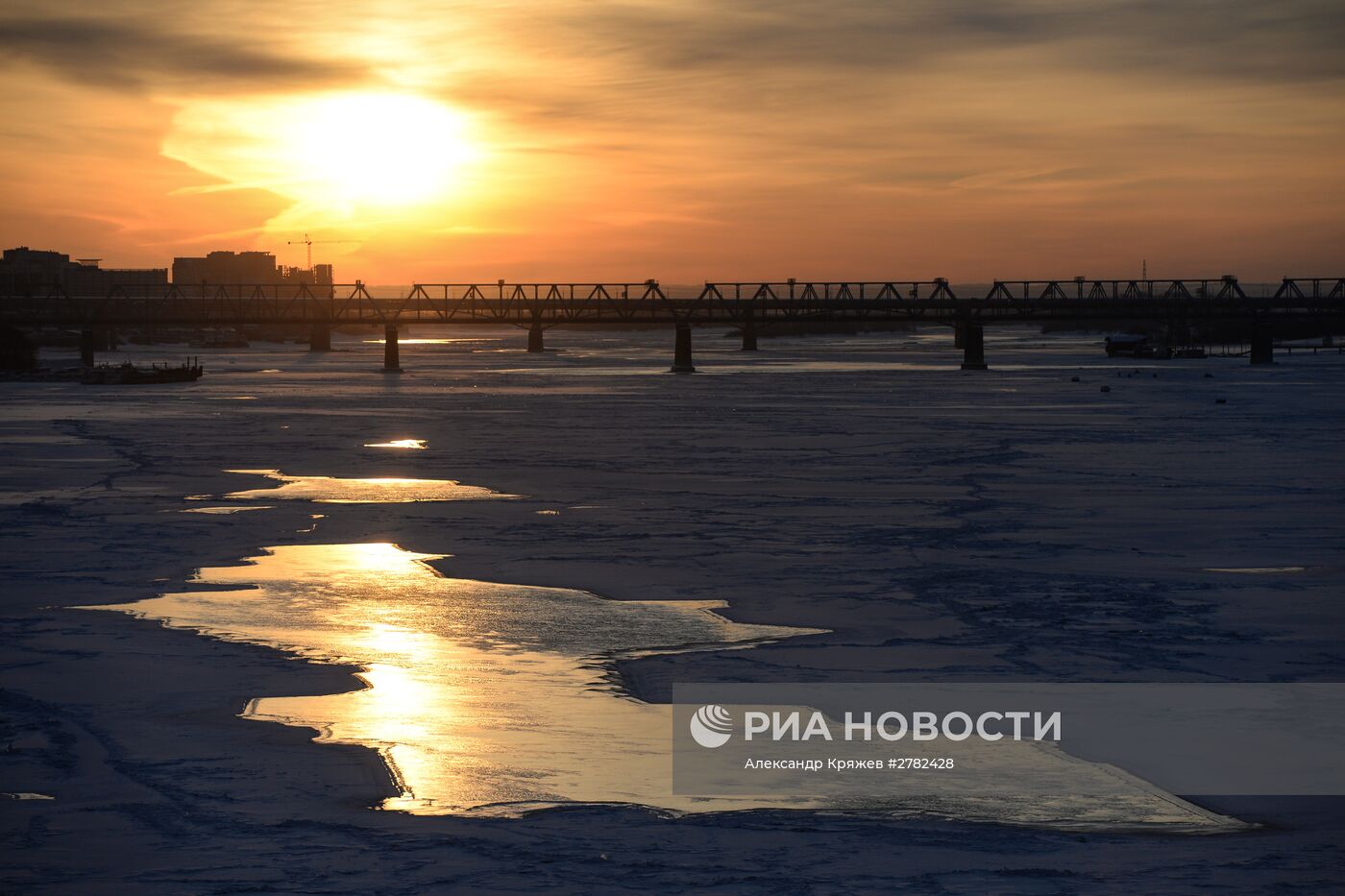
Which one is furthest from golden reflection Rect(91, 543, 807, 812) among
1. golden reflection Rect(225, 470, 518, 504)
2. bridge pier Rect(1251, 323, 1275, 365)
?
bridge pier Rect(1251, 323, 1275, 365)

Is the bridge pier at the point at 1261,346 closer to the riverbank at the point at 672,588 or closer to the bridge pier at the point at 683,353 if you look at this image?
the bridge pier at the point at 683,353

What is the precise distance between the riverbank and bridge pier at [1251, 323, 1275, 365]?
92469 millimetres

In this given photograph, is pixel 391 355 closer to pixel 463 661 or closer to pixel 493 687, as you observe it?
pixel 463 661

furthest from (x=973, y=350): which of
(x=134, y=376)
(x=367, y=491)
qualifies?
(x=367, y=491)

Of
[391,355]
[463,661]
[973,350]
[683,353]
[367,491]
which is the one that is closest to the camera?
[463,661]

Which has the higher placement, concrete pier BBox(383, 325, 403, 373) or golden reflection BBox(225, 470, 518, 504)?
concrete pier BBox(383, 325, 403, 373)

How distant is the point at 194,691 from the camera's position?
1515cm

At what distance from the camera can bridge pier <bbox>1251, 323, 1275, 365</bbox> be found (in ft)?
486

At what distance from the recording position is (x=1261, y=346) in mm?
149500

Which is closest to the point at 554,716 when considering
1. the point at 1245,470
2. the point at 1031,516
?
the point at 1031,516

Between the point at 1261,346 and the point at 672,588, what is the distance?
139843 mm

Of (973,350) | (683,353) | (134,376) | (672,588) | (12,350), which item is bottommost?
(134,376)

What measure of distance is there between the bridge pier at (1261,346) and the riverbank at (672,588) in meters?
92.5

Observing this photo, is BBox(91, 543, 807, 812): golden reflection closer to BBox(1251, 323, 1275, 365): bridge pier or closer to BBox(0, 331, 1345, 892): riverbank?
BBox(0, 331, 1345, 892): riverbank
